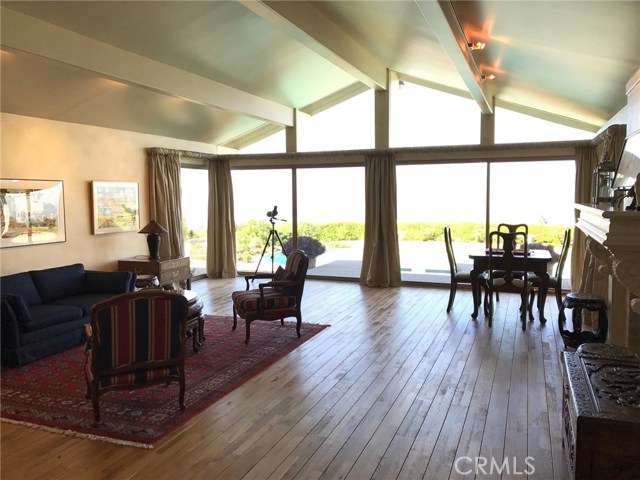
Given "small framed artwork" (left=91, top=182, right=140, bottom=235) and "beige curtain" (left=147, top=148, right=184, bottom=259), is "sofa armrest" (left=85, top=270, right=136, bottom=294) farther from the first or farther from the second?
"beige curtain" (left=147, top=148, right=184, bottom=259)

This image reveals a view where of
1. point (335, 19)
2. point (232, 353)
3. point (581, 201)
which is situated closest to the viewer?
point (232, 353)

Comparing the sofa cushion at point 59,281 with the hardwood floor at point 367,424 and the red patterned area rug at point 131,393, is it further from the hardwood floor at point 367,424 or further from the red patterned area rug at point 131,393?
the hardwood floor at point 367,424

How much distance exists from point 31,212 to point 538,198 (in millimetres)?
6928

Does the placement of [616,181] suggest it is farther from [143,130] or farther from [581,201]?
[143,130]

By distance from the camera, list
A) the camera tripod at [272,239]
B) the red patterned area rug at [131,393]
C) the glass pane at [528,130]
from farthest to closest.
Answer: the camera tripod at [272,239]
the glass pane at [528,130]
the red patterned area rug at [131,393]

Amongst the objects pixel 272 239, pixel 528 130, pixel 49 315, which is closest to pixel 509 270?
pixel 528 130

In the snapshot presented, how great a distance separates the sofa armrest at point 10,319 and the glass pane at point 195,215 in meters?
4.31

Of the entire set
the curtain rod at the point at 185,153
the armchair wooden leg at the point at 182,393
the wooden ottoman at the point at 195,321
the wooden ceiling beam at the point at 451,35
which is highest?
the wooden ceiling beam at the point at 451,35

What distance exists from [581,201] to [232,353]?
5.39m

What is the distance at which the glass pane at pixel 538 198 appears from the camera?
7.33 metres

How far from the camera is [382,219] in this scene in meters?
8.20

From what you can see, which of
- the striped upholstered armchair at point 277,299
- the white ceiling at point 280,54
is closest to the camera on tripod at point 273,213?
the white ceiling at point 280,54

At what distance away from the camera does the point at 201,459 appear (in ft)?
9.14

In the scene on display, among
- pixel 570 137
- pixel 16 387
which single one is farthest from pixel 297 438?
pixel 570 137
